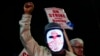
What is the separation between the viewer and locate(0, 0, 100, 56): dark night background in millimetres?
4266

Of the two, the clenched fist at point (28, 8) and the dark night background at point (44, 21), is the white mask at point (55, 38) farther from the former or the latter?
the dark night background at point (44, 21)

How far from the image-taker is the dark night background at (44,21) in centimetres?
427

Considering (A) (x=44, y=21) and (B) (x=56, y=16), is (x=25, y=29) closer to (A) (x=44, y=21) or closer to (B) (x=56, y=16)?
(B) (x=56, y=16)

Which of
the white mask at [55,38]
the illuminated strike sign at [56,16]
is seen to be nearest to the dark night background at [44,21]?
the illuminated strike sign at [56,16]

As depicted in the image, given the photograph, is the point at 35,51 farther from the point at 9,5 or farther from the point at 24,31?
the point at 9,5

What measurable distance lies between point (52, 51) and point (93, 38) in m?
1.94

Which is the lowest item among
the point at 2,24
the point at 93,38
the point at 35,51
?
the point at 93,38

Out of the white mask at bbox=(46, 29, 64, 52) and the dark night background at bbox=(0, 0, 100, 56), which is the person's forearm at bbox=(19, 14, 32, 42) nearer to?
the white mask at bbox=(46, 29, 64, 52)

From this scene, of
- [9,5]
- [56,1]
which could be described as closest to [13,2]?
[9,5]

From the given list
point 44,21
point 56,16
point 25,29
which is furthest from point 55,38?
point 44,21

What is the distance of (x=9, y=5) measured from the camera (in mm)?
4352

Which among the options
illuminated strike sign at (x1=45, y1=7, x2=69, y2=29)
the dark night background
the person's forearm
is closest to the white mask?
the person's forearm

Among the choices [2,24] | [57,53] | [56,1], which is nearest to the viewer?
[57,53]

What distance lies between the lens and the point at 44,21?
176 inches
